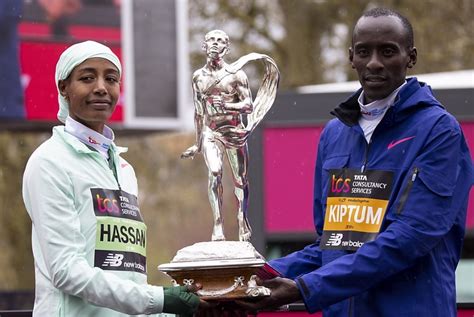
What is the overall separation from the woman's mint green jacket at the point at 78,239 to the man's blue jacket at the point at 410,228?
0.63m

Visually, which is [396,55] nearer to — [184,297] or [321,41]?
[184,297]

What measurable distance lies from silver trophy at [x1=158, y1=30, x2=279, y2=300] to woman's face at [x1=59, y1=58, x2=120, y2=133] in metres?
0.38

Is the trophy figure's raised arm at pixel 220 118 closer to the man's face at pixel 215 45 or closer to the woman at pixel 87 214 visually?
the man's face at pixel 215 45

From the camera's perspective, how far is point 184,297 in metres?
4.55

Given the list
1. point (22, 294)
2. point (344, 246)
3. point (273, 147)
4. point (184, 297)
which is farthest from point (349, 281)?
point (273, 147)

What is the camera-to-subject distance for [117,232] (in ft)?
15.0

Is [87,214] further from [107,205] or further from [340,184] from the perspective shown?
[340,184]

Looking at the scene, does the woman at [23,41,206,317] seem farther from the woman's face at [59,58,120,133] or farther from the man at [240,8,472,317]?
the man at [240,8,472,317]

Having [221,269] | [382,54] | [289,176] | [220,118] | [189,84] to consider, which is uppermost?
[382,54]

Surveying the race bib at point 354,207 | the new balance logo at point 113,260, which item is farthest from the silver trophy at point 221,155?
the race bib at point 354,207

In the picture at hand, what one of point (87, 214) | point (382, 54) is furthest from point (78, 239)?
point (382, 54)

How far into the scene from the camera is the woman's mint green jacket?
14.5 feet

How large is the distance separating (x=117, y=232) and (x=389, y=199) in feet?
3.07

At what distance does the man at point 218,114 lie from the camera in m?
4.91
